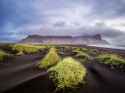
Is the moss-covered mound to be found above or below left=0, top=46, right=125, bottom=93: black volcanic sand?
above

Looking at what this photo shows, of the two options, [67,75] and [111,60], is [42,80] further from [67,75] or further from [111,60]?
[111,60]

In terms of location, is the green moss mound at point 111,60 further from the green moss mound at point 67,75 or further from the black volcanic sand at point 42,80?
the green moss mound at point 67,75

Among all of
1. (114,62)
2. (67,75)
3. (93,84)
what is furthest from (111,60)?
(67,75)

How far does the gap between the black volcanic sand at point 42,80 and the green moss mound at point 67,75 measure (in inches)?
3.5

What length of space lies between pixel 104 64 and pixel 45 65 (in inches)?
45.5

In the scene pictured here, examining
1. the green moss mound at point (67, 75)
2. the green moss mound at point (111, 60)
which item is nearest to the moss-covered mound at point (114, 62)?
the green moss mound at point (111, 60)

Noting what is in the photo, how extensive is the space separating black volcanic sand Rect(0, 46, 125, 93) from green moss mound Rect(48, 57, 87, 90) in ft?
0.29

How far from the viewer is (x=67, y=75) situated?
2.21 metres

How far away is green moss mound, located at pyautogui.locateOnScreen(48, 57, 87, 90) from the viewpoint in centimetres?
218

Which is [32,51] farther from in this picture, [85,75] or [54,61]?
[85,75]

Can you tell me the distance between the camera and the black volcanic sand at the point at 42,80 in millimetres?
2211

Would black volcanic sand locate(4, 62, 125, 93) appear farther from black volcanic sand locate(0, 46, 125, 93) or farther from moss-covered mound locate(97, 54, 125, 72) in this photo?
moss-covered mound locate(97, 54, 125, 72)

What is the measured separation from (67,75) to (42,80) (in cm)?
41

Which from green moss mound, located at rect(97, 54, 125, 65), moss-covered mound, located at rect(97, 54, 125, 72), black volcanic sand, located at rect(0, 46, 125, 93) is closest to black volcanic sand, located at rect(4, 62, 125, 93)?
black volcanic sand, located at rect(0, 46, 125, 93)
